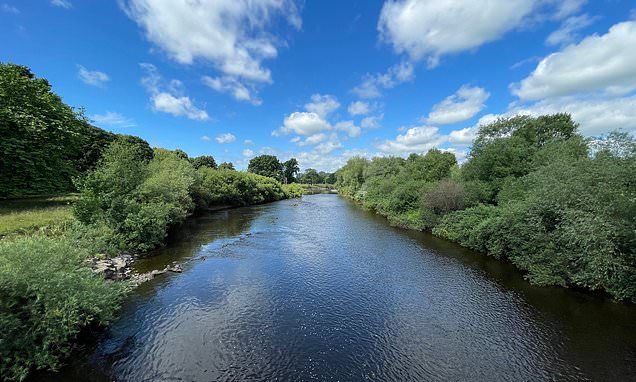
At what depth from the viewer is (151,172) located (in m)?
34.8

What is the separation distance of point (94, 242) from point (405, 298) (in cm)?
1790

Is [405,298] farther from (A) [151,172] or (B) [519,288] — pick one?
(A) [151,172]

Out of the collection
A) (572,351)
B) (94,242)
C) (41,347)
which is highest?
→ (94,242)

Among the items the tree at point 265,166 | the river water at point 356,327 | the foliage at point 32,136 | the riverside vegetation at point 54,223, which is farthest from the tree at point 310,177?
the river water at point 356,327

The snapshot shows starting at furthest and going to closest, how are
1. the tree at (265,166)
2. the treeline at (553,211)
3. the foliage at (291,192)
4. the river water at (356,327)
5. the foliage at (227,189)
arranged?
1. the tree at (265,166)
2. the foliage at (291,192)
3. the foliage at (227,189)
4. the treeline at (553,211)
5. the river water at (356,327)


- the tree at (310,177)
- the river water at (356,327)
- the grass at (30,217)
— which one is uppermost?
the tree at (310,177)

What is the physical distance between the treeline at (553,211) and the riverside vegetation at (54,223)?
20880mm

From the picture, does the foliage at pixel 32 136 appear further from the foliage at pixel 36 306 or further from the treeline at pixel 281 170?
the treeline at pixel 281 170

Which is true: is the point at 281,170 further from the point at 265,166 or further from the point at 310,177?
the point at 310,177

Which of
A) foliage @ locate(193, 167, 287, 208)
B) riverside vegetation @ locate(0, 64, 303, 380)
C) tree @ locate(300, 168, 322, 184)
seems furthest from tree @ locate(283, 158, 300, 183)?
riverside vegetation @ locate(0, 64, 303, 380)

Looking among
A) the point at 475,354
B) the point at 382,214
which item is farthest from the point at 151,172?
the point at 475,354

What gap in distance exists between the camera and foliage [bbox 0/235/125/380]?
7961 mm

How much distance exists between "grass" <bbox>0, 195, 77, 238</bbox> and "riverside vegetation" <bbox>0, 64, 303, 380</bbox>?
1.9 inches

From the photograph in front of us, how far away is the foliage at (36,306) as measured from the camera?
7961 mm
